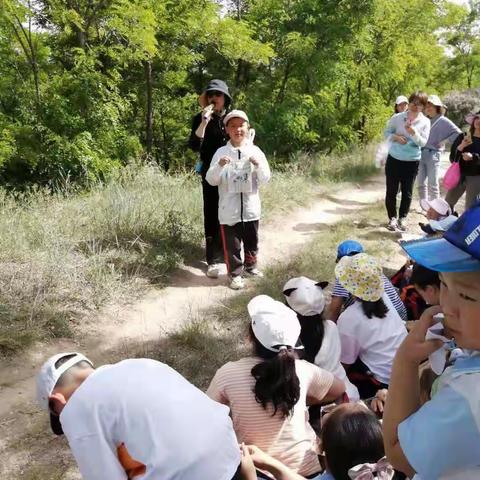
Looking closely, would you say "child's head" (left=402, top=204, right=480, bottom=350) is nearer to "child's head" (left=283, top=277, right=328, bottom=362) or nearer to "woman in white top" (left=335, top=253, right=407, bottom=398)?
"child's head" (left=283, top=277, right=328, bottom=362)

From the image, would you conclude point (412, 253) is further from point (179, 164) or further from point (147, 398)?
point (179, 164)

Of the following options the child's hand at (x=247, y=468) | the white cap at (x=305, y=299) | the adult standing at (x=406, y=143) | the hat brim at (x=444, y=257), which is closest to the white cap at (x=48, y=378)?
the child's hand at (x=247, y=468)

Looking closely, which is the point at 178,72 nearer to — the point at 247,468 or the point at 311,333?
the point at 311,333

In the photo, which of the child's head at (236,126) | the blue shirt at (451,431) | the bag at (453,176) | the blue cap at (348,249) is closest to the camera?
the blue shirt at (451,431)

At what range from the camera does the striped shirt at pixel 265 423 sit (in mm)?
2150

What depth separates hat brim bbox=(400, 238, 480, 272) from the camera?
100 centimetres

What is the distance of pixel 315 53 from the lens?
428 inches

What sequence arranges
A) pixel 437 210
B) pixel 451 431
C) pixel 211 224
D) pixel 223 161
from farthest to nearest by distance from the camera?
1. pixel 211 224
2. pixel 223 161
3. pixel 437 210
4. pixel 451 431

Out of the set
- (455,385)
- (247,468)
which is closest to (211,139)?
(247,468)

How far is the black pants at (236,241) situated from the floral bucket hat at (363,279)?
6.52 feet

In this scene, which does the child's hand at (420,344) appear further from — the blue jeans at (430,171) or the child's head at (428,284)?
the blue jeans at (430,171)

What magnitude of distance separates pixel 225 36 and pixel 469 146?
6719 mm

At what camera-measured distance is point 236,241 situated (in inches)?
187

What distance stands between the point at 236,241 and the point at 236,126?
43.3 inches
